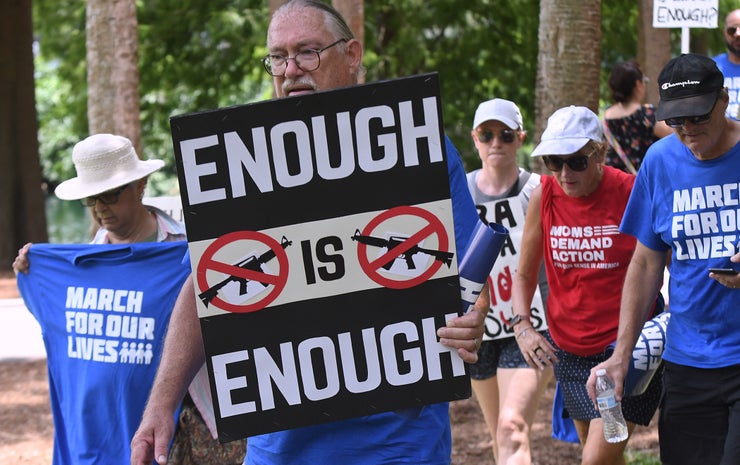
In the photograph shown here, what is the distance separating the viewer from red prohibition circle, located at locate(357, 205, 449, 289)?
3.16 m

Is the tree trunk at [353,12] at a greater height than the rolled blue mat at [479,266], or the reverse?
the tree trunk at [353,12]

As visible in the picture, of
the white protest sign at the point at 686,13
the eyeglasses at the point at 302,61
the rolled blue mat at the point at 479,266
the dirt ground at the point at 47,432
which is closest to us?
the rolled blue mat at the point at 479,266

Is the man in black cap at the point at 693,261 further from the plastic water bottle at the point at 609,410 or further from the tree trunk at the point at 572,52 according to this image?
the tree trunk at the point at 572,52

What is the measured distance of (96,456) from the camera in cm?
505

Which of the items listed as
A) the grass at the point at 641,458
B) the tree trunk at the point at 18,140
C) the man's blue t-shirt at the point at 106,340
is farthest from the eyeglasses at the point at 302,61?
the tree trunk at the point at 18,140

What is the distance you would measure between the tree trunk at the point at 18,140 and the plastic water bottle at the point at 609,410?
52.9 ft

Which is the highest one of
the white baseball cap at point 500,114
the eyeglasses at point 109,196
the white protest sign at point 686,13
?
the white protest sign at point 686,13

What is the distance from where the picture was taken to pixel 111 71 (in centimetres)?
1086

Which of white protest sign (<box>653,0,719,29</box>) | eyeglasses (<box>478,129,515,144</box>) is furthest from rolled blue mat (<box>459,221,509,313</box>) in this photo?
white protest sign (<box>653,0,719,29</box>)

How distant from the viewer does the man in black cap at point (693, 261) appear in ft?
15.1

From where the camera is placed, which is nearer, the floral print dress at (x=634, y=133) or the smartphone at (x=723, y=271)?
the smartphone at (x=723, y=271)

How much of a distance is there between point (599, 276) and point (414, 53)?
12.5m

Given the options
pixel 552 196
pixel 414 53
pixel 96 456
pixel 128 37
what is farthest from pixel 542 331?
pixel 414 53

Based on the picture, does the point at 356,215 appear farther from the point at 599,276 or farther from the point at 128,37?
the point at 128,37
